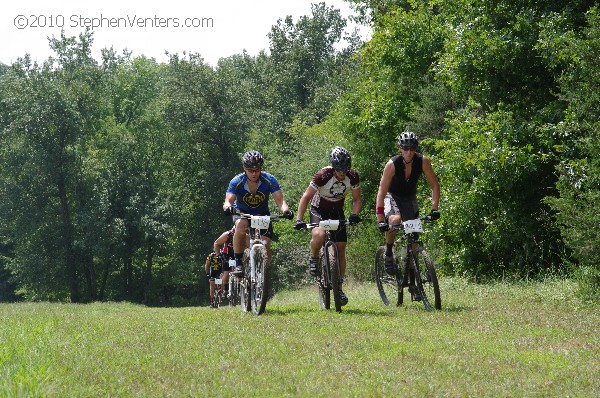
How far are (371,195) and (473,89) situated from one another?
15500 millimetres

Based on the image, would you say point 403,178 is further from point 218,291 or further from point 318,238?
point 218,291

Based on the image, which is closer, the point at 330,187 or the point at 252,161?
the point at 330,187

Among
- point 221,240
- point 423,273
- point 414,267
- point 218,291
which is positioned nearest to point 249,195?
point 414,267

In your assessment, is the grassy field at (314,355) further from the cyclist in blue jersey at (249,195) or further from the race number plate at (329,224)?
the cyclist in blue jersey at (249,195)

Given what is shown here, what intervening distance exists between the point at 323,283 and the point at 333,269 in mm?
590

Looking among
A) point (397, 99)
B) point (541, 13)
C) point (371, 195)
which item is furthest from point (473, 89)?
point (371, 195)

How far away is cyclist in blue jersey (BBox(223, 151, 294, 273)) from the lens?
11.9 m

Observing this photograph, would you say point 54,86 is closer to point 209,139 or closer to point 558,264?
point 209,139

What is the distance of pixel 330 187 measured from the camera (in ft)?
38.1

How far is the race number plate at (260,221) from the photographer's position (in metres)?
A: 11.3

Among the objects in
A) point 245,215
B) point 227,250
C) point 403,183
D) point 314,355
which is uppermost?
point 403,183

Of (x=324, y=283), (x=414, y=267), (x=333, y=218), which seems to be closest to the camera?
(x=414, y=267)

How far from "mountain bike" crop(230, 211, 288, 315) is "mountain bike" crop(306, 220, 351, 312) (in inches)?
26.8

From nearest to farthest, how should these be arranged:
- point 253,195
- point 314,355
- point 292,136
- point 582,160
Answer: point 314,355, point 253,195, point 582,160, point 292,136
